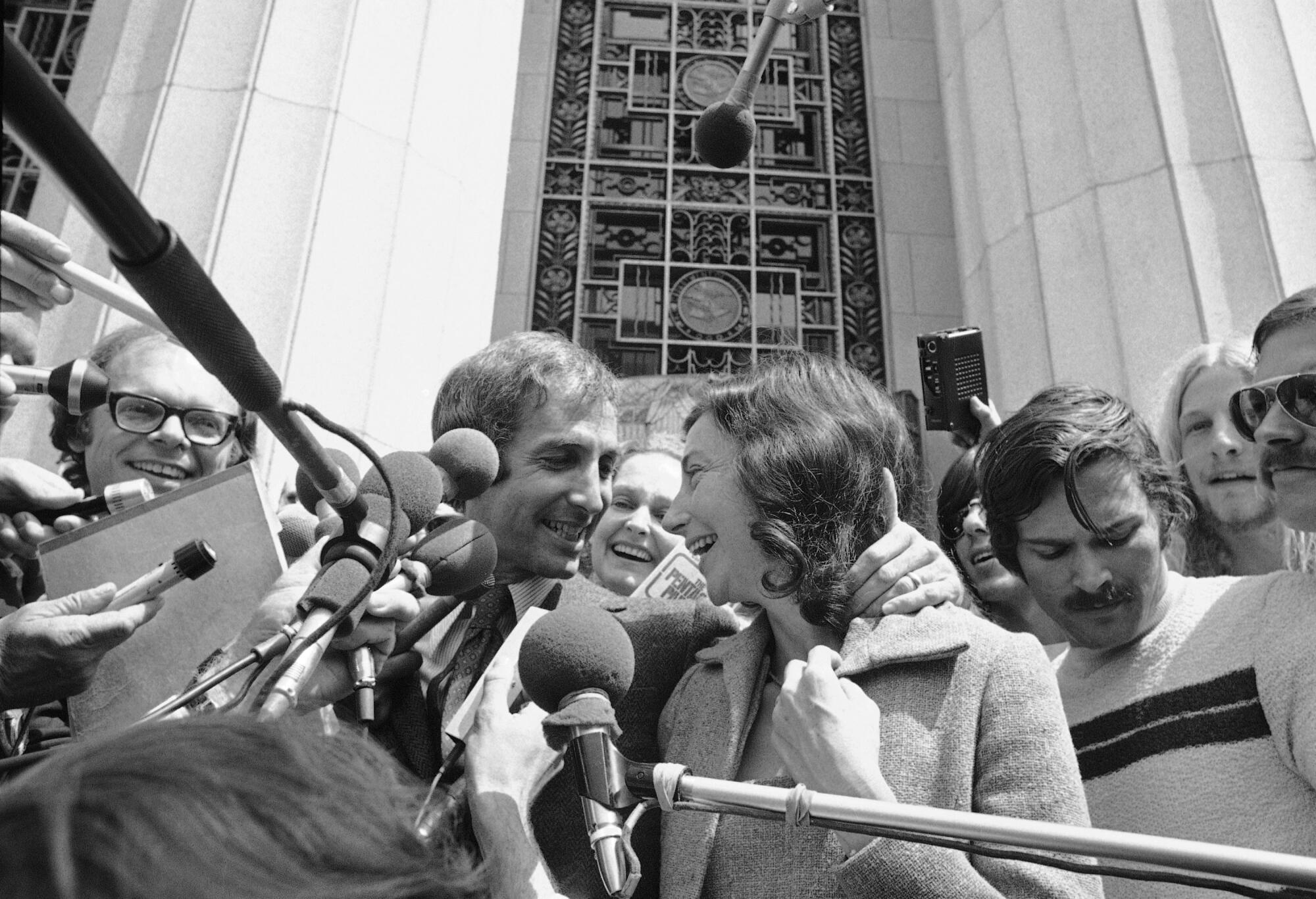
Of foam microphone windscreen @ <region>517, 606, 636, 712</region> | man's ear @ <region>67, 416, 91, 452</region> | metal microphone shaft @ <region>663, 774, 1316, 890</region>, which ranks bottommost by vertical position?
metal microphone shaft @ <region>663, 774, 1316, 890</region>

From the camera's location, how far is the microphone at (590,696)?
1.36 meters

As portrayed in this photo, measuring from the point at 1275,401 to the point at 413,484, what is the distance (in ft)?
4.98

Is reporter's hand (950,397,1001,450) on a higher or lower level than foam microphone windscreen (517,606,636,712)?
higher

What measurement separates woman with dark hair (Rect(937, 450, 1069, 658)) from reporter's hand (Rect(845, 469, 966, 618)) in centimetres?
79

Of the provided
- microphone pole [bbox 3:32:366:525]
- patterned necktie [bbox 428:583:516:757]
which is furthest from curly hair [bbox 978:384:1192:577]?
microphone pole [bbox 3:32:366:525]

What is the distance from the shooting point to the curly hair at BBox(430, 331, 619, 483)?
2523 millimetres

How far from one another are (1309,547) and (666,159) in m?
5.79

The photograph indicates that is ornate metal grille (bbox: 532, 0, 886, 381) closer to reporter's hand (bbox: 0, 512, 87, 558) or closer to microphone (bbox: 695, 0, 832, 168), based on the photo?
microphone (bbox: 695, 0, 832, 168)

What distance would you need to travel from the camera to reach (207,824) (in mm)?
701

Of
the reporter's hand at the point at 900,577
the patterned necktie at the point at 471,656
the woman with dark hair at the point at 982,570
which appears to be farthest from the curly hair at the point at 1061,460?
the patterned necktie at the point at 471,656

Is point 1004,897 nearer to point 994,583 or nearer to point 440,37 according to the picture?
point 994,583

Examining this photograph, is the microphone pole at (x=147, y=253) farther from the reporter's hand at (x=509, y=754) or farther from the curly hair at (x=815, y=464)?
the curly hair at (x=815, y=464)

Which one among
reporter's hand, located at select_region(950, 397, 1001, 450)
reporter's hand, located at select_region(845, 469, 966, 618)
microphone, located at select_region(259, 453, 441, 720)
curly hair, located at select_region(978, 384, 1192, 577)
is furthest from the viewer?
reporter's hand, located at select_region(950, 397, 1001, 450)

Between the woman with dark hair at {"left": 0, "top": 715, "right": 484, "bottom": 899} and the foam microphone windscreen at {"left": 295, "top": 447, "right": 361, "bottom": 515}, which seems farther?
the foam microphone windscreen at {"left": 295, "top": 447, "right": 361, "bottom": 515}
